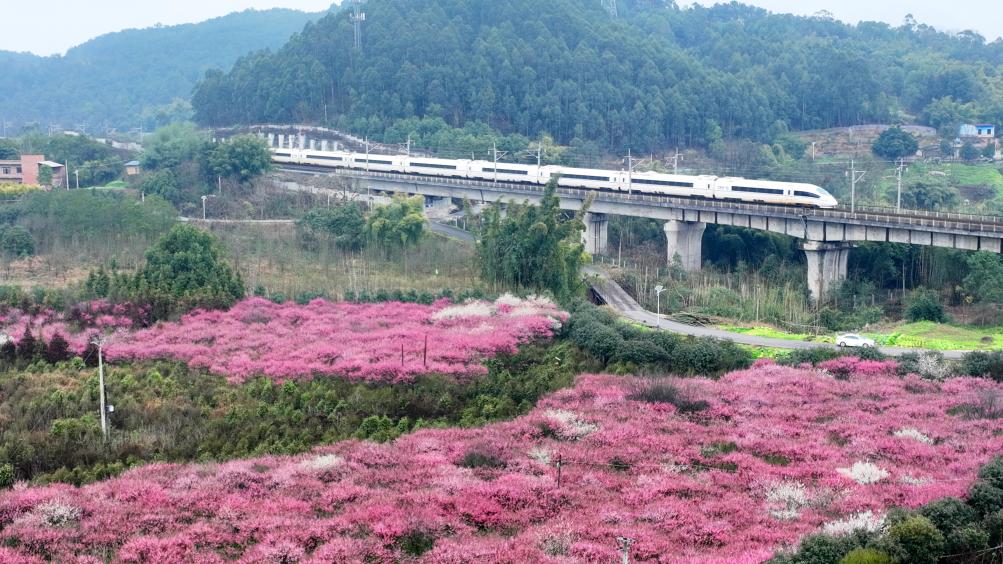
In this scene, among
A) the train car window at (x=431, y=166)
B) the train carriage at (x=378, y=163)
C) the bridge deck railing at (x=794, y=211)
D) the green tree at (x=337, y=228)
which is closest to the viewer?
the bridge deck railing at (x=794, y=211)

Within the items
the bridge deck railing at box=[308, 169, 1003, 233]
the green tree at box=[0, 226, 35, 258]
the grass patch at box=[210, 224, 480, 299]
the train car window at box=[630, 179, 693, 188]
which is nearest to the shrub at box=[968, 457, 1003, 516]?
the grass patch at box=[210, 224, 480, 299]

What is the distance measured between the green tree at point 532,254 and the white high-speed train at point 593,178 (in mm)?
13316

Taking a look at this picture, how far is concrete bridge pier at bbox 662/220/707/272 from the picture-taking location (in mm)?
66188

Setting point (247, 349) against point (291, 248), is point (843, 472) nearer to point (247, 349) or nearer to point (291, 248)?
point (247, 349)

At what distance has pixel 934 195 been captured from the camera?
84188 millimetres

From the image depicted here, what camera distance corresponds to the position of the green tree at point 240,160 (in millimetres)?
79312

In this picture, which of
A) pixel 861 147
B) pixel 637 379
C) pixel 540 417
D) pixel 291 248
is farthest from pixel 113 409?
pixel 861 147

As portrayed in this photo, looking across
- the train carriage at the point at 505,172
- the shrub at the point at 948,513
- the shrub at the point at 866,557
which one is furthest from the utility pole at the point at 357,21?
the shrub at the point at 866,557

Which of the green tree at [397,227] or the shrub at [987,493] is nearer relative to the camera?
the shrub at [987,493]

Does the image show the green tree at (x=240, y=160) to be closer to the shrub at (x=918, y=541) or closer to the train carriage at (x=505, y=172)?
the train carriage at (x=505, y=172)

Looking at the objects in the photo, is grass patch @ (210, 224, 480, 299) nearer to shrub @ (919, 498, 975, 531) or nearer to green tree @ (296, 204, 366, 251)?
green tree @ (296, 204, 366, 251)

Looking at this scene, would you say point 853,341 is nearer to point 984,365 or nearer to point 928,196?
point 984,365

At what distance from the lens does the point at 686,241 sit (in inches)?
2621

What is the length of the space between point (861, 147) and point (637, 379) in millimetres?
87969
